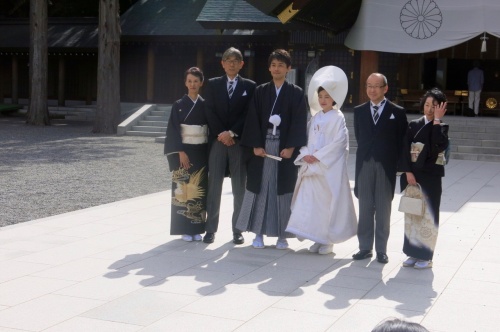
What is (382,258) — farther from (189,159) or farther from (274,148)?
(189,159)

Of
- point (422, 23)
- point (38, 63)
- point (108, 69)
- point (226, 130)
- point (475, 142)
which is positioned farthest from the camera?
point (38, 63)

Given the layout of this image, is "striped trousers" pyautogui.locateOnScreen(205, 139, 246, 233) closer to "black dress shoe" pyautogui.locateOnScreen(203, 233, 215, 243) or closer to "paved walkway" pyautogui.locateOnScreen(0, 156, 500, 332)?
"black dress shoe" pyautogui.locateOnScreen(203, 233, 215, 243)

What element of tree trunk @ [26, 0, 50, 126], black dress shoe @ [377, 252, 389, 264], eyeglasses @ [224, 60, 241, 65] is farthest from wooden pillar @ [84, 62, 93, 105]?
black dress shoe @ [377, 252, 389, 264]

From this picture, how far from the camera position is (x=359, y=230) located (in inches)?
261

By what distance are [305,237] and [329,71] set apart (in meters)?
1.47

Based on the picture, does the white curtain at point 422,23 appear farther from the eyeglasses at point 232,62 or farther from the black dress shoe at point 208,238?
the black dress shoe at point 208,238

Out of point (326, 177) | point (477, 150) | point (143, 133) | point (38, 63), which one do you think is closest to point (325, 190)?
point (326, 177)

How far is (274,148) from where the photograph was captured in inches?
273

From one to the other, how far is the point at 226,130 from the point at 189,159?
452mm

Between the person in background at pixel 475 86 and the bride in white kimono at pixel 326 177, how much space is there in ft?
53.1

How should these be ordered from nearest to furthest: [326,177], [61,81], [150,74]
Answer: [326,177] < [150,74] < [61,81]

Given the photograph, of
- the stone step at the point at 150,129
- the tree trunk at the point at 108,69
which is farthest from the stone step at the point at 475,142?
the tree trunk at the point at 108,69

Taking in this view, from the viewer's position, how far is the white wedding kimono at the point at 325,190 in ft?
21.9

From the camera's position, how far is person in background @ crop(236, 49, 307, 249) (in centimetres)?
685
